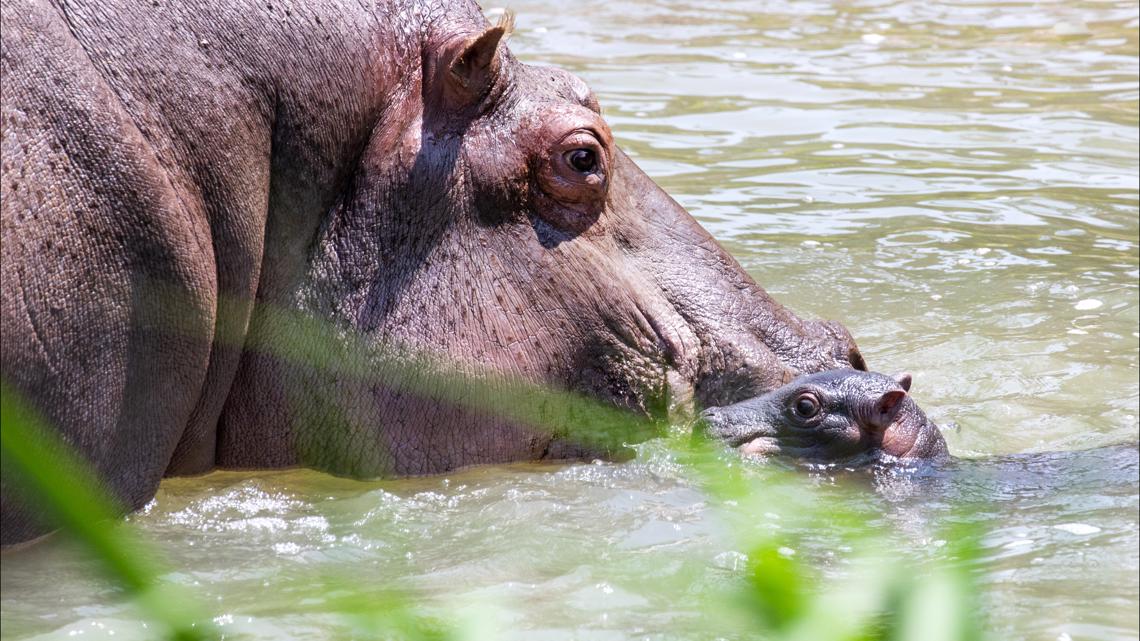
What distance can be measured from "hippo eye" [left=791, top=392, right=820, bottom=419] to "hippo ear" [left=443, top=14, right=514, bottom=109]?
1.19 metres

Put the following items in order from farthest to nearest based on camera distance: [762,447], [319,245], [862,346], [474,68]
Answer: [862,346]
[762,447]
[474,68]
[319,245]

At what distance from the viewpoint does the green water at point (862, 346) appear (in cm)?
320

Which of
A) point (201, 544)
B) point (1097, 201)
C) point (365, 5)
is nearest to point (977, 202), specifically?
point (1097, 201)

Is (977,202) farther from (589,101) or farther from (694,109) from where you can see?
(589,101)

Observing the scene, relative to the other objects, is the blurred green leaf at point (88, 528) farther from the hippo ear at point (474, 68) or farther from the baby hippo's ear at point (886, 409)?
the baby hippo's ear at point (886, 409)

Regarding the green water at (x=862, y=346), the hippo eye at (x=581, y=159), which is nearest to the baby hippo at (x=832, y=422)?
the green water at (x=862, y=346)

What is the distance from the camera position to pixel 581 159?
3.96m

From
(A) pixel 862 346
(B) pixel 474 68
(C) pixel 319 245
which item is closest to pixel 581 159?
(B) pixel 474 68

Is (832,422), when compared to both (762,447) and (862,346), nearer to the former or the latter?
(762,447)

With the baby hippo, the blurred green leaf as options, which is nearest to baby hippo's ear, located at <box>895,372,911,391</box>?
the baby hippo

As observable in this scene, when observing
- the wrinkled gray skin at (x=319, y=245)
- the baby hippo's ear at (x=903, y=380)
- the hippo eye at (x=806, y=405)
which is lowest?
the baby hippo's ear at (x=903, y=380)

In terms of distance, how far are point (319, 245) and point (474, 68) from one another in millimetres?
609

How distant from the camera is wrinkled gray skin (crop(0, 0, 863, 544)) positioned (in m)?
3.07

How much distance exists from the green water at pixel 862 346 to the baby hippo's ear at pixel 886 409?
Result: 0.15 meters
